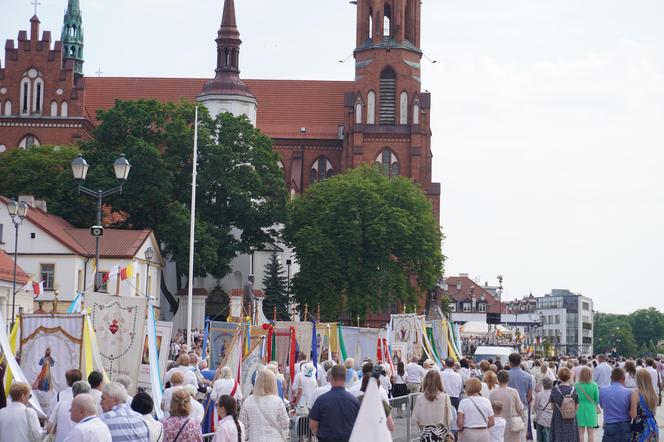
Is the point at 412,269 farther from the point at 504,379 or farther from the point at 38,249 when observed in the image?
the point at 504,379

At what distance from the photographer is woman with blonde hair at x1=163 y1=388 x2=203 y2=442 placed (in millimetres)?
12125

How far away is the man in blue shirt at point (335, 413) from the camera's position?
42.6 ft

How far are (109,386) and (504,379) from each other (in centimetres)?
634

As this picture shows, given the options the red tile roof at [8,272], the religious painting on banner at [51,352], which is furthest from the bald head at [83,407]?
the red tile roof at [8,272]

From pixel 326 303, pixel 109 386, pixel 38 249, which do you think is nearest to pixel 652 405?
pixel 109 386

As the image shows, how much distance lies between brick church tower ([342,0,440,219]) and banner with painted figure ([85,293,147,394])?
6786cm

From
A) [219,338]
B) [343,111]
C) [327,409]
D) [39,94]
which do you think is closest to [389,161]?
[343,111]

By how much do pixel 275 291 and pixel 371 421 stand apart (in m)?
66.0

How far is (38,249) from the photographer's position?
A: 60.6 metres

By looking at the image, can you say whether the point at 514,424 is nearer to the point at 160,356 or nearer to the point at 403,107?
the point at 160,356

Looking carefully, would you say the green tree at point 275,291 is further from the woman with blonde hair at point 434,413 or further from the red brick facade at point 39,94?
the woman with blonde hair at point 434,413

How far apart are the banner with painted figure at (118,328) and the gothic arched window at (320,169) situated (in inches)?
2934

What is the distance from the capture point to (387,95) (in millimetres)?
88500

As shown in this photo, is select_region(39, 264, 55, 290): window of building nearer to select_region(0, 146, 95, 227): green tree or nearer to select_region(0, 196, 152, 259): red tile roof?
select_region(0, 196, 152, 259): red tile roof
